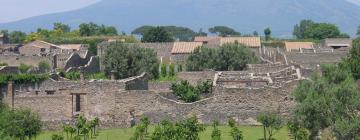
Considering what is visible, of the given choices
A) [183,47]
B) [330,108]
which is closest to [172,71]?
[183,47]

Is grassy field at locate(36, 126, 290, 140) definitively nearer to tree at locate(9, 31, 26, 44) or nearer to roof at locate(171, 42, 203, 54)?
roof at locate(171, 42, 203, 54)

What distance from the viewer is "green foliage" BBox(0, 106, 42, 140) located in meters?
30.5

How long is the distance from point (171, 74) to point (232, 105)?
2949 centimetres

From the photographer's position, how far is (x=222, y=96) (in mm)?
36125

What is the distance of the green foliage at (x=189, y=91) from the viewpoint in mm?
39875

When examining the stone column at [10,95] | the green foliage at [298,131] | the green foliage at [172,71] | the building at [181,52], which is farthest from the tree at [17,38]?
the green foliage at [298,131]

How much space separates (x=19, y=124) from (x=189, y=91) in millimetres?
12193

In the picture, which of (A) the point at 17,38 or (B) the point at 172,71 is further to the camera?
(A) the point at 17,38

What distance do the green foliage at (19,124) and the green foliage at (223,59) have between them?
30.2m

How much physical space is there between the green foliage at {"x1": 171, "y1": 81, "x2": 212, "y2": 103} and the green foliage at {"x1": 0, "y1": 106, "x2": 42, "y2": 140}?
33.5 feet

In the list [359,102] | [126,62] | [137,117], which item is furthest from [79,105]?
[126,62]

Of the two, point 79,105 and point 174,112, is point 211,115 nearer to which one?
point 174,112

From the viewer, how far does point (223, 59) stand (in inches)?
2405

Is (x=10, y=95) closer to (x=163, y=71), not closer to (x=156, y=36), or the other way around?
(x=163, y=71)
